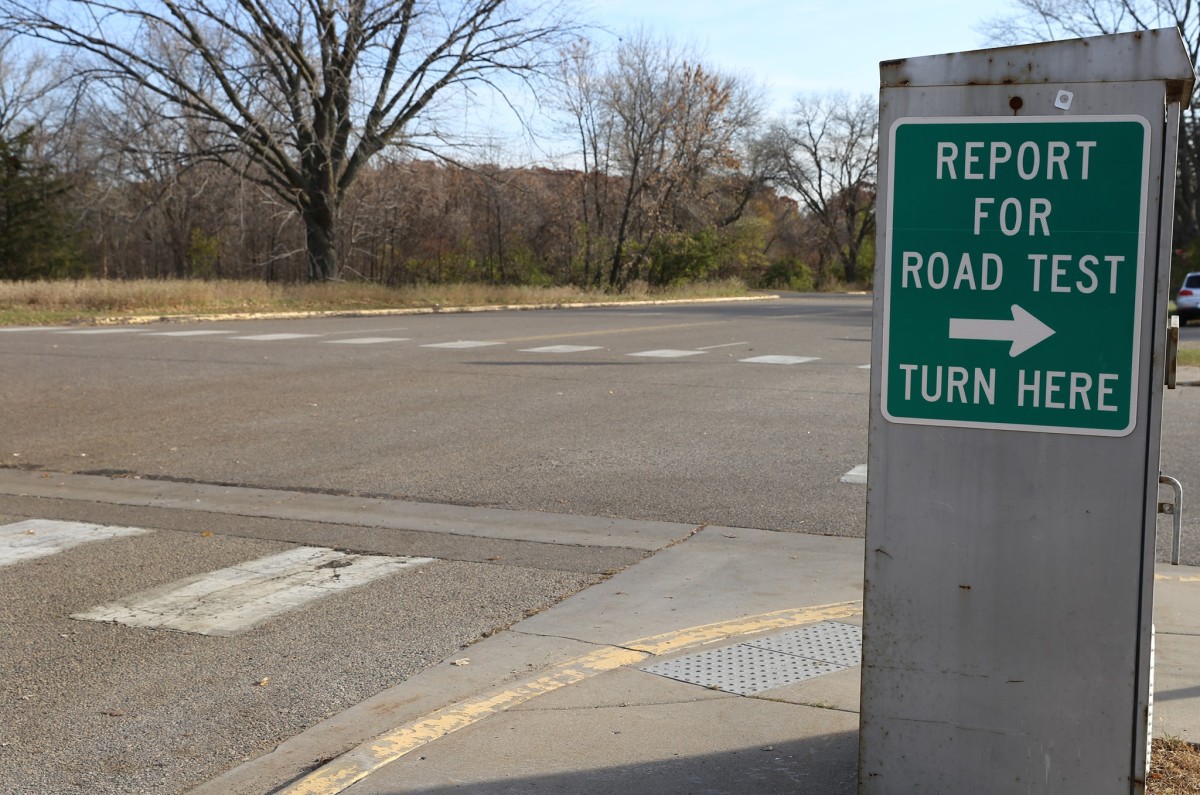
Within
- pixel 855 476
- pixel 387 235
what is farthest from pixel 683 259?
pixel 855 476

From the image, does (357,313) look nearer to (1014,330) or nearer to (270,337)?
(270,337)

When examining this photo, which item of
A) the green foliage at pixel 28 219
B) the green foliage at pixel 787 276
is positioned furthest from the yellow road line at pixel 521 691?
the green foliage at pixel 787 276

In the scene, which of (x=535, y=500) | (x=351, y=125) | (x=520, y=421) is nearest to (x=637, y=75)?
(x=351, y=125)

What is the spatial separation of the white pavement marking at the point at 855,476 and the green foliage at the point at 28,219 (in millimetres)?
57304

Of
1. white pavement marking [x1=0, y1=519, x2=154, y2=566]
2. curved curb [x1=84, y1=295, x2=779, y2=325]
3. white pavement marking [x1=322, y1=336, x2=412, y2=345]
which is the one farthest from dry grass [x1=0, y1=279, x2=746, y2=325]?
white pavement marking [x1=0, y1=519, x2=154, y2=566]

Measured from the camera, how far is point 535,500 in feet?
27.1

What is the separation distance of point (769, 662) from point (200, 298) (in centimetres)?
2922

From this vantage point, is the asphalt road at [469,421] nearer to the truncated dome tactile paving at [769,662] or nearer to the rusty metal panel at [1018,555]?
the truncated dome tactile paving at [769,662]

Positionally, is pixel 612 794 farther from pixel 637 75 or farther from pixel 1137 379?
pixel 637 75

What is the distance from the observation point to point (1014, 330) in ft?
9.55

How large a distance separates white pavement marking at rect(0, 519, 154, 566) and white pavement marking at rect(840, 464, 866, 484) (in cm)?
484

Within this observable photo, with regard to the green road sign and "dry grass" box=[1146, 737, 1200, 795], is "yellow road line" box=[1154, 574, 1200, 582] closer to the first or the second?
"dry grass" box=[1146, 737, 1200, 795]

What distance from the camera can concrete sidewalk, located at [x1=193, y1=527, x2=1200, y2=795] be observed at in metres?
3.69

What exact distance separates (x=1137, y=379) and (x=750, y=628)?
274 cm
